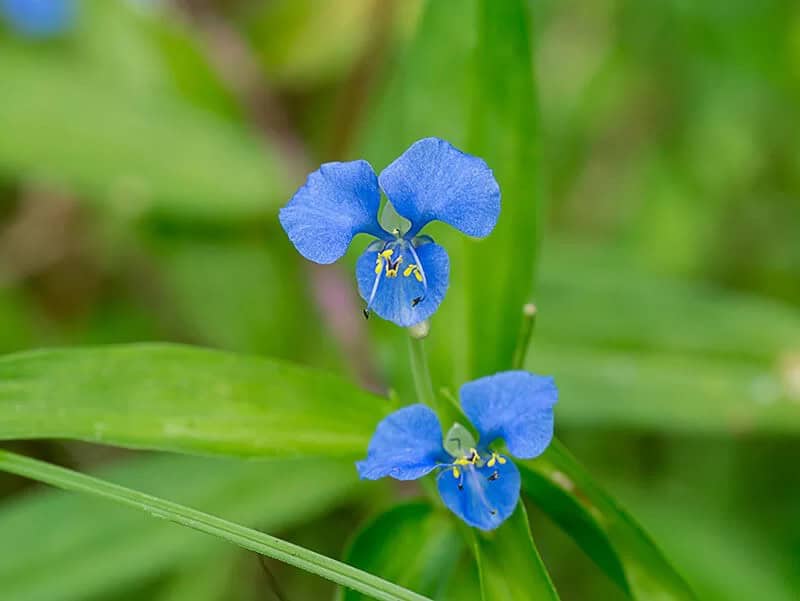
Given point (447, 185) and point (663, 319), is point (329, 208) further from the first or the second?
point (663, 319)

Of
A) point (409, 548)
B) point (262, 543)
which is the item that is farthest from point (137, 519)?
point (262, 543)

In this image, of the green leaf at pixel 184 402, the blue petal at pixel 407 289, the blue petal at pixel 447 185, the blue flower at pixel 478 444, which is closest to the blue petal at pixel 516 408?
the blue flower at pixel 478 444

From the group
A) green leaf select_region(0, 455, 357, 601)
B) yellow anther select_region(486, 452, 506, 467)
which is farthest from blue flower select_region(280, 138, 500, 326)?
green leaf select_region(0, 455, 357, 601)

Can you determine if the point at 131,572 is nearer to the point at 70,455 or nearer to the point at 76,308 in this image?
the point at 70,455

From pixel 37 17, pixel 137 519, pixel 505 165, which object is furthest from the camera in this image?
pixel 37 17

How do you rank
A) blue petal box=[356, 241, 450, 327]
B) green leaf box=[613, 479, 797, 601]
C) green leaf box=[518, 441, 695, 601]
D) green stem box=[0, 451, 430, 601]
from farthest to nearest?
1. green leaf box=[613, 479, 797, 601]
2. green leaf box=[518, 441, 695, 601]
3. blue petal box=[356, 241, 450, 327]
4. green stem box=[0, 451, 430, 601]

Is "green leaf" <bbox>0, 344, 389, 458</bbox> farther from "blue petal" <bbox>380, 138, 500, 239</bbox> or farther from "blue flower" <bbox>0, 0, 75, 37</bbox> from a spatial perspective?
"blue flower" <bbox>0, 0, 75, 37</bbox>
